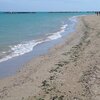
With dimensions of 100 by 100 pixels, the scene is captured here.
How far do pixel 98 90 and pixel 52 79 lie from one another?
258 cm

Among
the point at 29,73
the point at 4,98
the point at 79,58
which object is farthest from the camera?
the point at 79,58

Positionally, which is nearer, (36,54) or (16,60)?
(16,60)

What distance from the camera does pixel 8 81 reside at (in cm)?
1314

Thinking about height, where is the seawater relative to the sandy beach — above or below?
below

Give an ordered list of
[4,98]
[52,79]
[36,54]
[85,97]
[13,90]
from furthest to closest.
Answer: 1. [36,54]
2. [52,79]
3. [13,90]
4. [4,98]
5. [85,97]

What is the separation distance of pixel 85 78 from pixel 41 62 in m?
5.47

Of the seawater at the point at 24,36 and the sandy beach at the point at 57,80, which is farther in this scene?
the seawater at the point at 24,36

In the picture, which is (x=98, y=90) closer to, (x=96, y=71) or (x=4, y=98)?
(x=96, y=71)

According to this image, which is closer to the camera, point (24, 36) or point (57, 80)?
point (57, 80)

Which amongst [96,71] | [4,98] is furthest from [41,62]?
[4,98]

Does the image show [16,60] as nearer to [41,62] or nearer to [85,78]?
[41,62]

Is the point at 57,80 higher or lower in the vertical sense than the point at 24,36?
higher

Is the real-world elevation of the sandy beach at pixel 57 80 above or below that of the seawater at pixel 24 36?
above

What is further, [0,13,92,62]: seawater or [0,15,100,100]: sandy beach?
[0,13,92,62]: seawater
